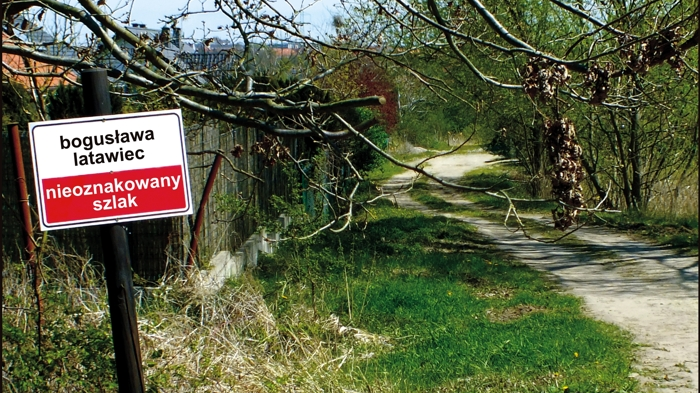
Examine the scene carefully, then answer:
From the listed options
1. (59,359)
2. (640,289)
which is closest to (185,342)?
(59,359)

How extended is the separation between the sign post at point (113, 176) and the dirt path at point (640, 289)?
142 inches

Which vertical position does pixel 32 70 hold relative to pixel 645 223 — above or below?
above

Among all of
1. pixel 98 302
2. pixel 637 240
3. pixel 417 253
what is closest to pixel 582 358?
pixel 98 302

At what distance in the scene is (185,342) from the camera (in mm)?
5723

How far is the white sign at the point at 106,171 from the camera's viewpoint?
3.25 m

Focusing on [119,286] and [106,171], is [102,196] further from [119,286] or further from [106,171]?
[119,286]

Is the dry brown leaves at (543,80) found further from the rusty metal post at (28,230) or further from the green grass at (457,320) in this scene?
the green grass at (457,320)

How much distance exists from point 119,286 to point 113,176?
0.47 m

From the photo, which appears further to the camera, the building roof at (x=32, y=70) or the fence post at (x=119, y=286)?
the building roof at (x=32, y=70)

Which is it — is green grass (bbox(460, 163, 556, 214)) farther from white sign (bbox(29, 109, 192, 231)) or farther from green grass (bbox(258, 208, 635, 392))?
white sign (bbox(29, 109, 192, 231))

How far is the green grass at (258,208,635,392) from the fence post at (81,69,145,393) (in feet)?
11.0

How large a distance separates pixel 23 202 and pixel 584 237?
12.6 m

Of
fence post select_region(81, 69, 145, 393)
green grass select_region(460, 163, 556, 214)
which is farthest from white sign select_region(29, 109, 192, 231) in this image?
green grass select_region(460, 163, 556, 214)

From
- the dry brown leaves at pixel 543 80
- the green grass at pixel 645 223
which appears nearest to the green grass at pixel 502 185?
the green grass at pixel 645 223
